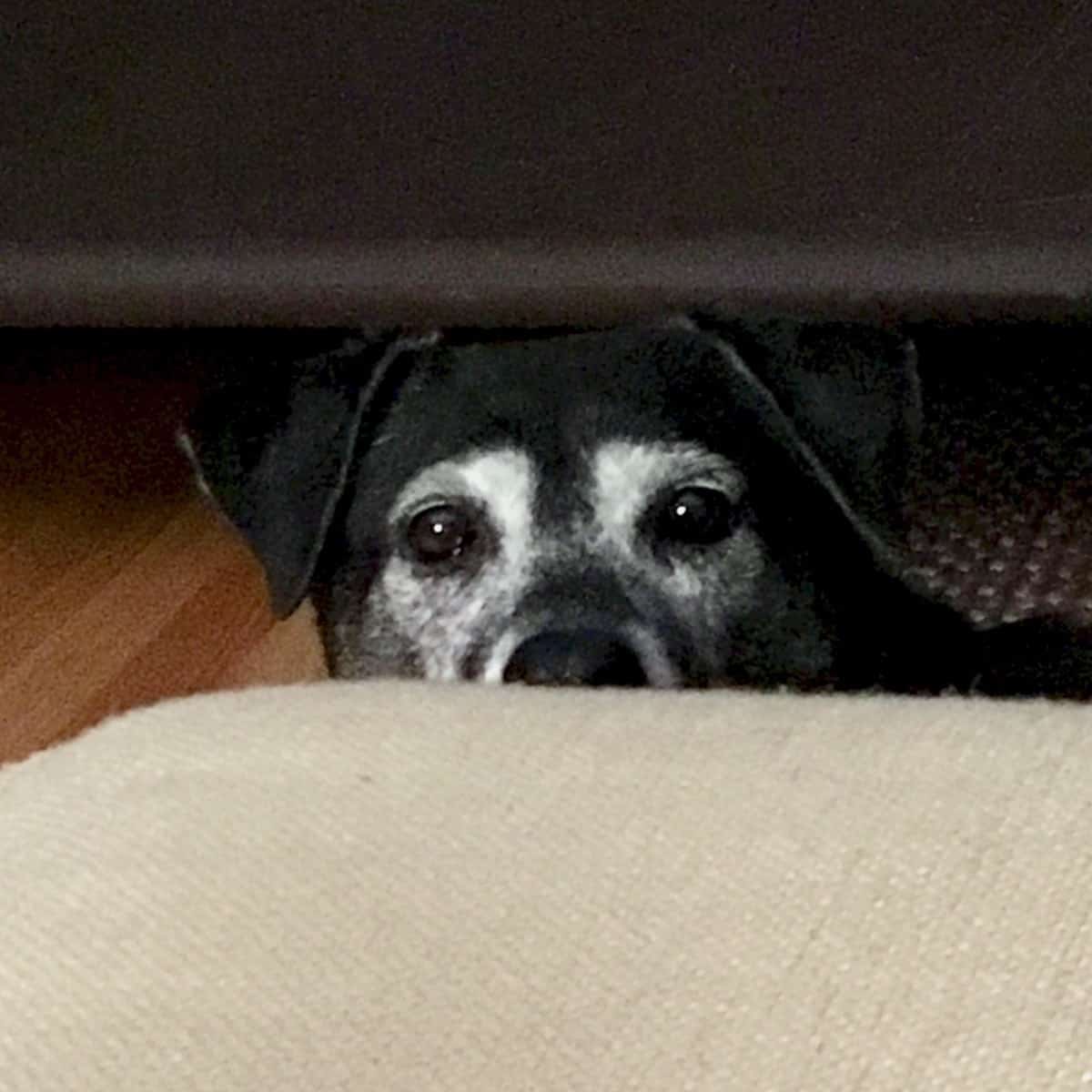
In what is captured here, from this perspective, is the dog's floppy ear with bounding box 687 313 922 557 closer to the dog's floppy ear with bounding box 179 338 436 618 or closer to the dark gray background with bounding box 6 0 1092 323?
the dark gray background with bounding box 6 0 1092 323

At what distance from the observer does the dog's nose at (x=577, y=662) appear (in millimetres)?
1282

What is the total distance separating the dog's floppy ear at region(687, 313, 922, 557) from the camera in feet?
4.83

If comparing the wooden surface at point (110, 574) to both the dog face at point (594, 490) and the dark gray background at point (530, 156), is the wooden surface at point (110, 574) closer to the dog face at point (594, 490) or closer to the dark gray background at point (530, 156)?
the dog face at point (594, 490)

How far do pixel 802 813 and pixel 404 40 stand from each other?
3.53 ft

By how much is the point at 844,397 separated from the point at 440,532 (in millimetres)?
374

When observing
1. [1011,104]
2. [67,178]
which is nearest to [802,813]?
[1011,104]

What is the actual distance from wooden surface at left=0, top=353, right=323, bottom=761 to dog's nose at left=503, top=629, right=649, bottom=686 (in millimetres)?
500

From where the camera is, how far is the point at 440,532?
152cm

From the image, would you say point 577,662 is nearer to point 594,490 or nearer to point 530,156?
point 594,490

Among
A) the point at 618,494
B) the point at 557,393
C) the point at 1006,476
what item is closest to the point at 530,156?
the point at 557,393

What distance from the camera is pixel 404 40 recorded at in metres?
1.55

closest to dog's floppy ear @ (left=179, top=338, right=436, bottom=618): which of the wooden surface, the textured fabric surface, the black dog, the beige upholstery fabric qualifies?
the black dog

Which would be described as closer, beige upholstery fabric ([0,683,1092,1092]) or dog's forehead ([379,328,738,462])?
beige upholstery fabric ([0,683,1092,1092])

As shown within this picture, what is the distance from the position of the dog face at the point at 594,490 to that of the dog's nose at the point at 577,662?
0.10m
